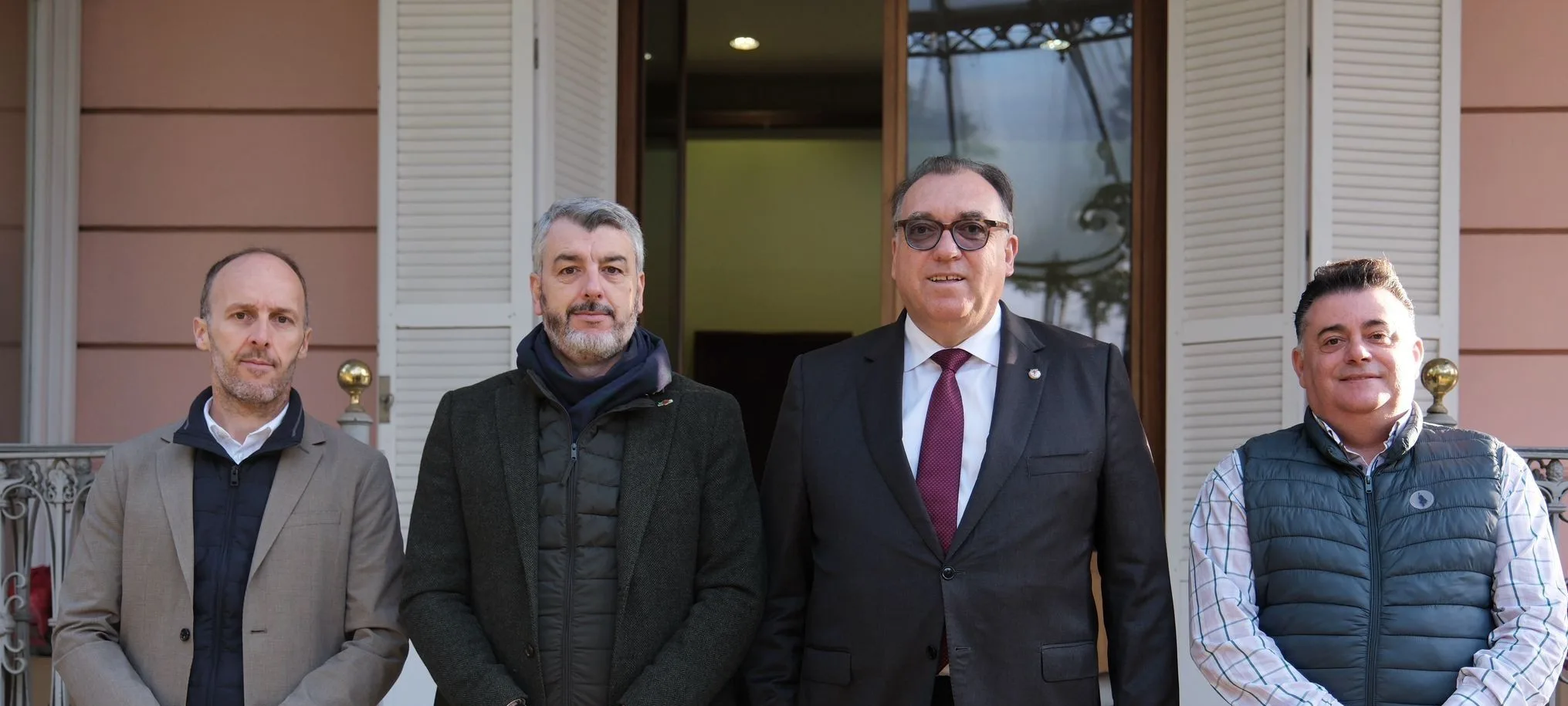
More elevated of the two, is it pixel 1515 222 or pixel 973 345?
pixel 1515 222

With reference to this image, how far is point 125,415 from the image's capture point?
455cm

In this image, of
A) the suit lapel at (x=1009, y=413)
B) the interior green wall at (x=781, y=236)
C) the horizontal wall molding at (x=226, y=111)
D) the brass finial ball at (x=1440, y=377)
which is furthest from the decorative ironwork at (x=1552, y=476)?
the interior green wall at (x=781, y=236)

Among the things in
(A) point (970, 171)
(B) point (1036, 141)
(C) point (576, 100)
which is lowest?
(A) point (970, 171)

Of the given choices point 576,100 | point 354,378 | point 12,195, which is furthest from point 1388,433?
point 12,195

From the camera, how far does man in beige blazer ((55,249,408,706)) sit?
8.21ft

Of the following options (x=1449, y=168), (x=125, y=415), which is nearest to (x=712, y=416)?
(x=1449, y=168)

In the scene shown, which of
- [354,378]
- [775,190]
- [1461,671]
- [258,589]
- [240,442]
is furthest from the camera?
[775,190]

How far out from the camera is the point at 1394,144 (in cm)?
397

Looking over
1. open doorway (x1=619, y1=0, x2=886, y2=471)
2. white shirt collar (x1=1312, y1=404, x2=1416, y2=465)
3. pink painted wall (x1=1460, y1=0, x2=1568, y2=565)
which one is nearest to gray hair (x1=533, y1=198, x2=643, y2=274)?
white shirt collar (x1=1312, y1=404, x2=1416, y2=465)

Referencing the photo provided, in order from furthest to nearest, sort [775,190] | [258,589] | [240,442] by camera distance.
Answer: [775,190], [240,442], [258,589]

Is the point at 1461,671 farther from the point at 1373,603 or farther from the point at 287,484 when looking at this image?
the point at 287,484

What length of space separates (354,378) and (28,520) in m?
0.86

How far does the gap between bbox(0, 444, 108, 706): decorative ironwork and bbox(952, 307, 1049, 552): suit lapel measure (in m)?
2.17

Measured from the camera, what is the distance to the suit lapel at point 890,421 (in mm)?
2391
